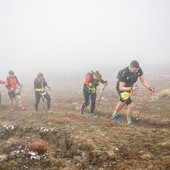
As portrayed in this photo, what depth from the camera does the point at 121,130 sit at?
11.8m

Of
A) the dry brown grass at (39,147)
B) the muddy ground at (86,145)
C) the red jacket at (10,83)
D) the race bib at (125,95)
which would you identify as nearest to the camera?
the muddy ground at (86,145)

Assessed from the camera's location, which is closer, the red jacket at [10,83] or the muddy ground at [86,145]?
the muddy ground at [86,145]

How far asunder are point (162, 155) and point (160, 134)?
220cm

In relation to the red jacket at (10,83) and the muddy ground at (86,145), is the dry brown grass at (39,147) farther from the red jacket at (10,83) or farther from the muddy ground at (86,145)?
the red jacket at (10,83)

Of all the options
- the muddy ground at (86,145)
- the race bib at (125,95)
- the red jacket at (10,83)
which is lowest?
the muddy ground at (86,145)

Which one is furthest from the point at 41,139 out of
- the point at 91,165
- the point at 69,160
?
the point at 91,165

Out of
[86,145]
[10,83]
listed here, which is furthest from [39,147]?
[10,83]

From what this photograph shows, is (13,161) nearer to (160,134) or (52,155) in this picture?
(52,155)

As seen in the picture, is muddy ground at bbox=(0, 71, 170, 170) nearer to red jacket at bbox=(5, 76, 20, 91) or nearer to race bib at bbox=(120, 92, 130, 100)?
race bib at bbox=(120, 92, 130, 100)

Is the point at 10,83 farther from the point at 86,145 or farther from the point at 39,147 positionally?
the point at 86,145

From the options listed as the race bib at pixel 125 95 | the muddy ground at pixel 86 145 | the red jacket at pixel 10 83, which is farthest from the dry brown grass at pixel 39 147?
the red jacket at pixel 10 83

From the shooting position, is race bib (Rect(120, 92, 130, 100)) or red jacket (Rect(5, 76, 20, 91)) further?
red jacket (Rect(5, 76, 20, 91))

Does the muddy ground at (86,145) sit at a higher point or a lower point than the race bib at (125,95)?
lower

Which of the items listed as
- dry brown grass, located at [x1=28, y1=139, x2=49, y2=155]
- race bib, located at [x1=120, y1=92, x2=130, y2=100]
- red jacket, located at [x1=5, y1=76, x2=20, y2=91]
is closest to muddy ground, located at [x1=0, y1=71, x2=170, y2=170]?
dry brown grass, located at [x1=28, y1=139, x2=49, y2=155]
